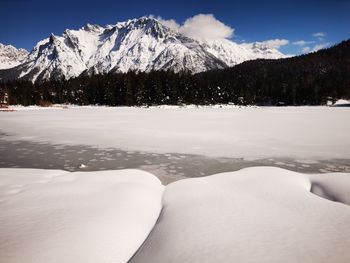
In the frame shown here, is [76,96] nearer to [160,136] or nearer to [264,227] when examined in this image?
[160,136]

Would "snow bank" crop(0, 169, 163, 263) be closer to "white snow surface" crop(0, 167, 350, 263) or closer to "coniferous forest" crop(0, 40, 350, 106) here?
"white snow surface" crop(0, 167, 350, 263)

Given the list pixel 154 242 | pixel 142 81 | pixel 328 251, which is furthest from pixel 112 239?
pixel 142 81

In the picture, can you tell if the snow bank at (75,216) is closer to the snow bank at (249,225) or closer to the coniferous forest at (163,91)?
the snow bank at (249,225)

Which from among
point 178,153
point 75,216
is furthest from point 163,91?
point 75,216

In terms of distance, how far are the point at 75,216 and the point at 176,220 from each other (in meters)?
1.80

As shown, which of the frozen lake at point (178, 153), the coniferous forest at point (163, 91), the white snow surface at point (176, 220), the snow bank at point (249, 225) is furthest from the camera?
the coniferous forest at point (163, 91)

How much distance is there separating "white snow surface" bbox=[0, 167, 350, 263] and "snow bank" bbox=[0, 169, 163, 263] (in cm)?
2

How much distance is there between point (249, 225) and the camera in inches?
179

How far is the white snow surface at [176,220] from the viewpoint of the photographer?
376cm

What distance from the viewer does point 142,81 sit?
330ft

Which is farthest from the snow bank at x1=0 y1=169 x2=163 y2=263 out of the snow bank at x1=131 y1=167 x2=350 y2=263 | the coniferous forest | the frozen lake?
the coniferous forest

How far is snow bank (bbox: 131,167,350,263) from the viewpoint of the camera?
3.65 m

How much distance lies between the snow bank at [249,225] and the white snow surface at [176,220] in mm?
14

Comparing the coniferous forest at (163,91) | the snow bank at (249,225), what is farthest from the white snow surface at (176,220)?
the coniferous forest at (163,91)
